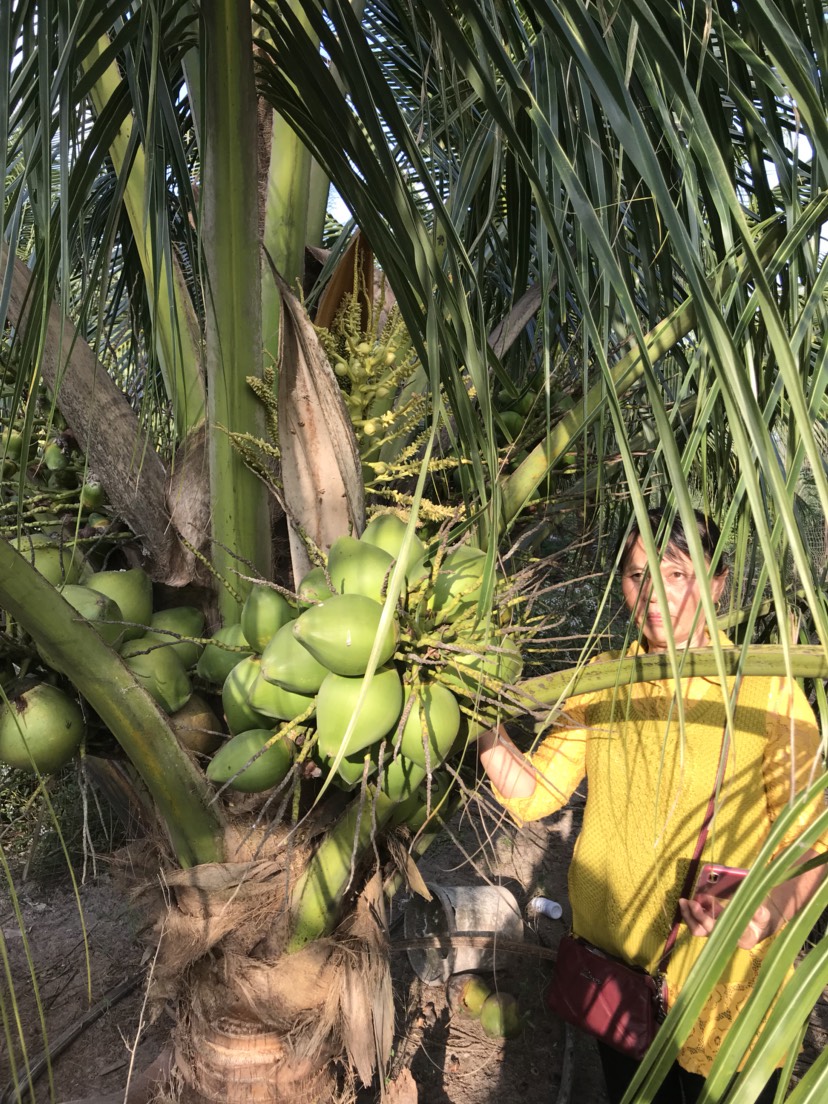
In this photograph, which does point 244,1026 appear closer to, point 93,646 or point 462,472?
point 93,646

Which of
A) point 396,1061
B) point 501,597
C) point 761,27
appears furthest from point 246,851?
point 396,1061

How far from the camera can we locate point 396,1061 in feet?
7.28

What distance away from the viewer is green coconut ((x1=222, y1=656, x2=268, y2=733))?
1049mm

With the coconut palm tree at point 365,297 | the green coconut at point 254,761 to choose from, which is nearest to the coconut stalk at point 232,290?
the coconut palm tree at point 365,297

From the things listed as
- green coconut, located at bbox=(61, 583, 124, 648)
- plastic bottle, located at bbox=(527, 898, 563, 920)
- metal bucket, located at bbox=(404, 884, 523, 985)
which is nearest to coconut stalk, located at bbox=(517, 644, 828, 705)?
green coconut, located at bbox=(61, 583, 124, 648)

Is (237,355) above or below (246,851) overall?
above

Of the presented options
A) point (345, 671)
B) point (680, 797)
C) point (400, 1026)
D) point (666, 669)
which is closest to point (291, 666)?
point (345, 671)

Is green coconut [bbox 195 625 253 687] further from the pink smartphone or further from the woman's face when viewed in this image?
the pink smartphone

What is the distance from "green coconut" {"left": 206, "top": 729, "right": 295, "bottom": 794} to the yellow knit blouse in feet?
1.69

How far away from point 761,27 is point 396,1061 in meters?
2.42

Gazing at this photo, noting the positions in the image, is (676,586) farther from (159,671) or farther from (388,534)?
(159,671)

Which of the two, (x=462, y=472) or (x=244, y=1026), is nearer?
(x=462, y=472)

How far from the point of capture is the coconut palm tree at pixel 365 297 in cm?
60

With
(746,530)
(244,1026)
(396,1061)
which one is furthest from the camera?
(396,1061)
